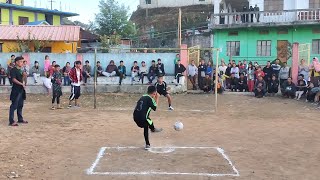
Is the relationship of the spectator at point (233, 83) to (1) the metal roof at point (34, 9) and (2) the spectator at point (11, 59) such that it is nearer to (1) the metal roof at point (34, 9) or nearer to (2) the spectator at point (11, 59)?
(2) the spectator at point (11, 59)

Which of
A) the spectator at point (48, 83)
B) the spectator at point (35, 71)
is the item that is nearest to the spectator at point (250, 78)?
the spectator at point (48, 83)

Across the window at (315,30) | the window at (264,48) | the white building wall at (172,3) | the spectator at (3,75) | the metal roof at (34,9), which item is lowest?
the spectator at (3,75)

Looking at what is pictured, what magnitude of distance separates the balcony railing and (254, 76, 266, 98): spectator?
1288 cm

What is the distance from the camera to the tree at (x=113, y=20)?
52062 mm

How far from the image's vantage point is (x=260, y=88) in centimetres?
2117

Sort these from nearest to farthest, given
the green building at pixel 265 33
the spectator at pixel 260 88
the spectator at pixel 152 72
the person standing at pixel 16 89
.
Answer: the person standing at pixel 16 89, the spectator at pixel 260 88, the spectator at pixel 152 72, the green building at pixel 265 33

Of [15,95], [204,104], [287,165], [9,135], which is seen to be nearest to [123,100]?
[204,104]

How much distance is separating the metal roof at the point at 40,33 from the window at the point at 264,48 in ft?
48.8

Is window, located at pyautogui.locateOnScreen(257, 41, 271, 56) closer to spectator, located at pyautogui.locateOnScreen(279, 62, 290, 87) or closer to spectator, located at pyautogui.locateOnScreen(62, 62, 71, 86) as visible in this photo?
spectator, located at pyautogui.locateOnScreen(279, 62, 290, 87)

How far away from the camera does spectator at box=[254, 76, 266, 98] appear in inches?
832

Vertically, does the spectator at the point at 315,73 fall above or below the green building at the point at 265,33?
below

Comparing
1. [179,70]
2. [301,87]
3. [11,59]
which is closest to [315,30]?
[301,87]

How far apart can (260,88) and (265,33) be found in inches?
550

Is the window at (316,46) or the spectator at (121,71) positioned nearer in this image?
the spectator at (121,71)
